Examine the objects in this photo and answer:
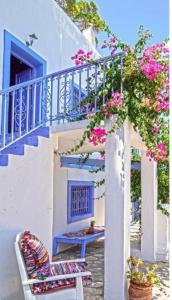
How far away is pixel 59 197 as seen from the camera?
1018 cm

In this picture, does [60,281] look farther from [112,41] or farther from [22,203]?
[112,41]

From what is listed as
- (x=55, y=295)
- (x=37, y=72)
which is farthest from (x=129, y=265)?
(x=37, y=72)

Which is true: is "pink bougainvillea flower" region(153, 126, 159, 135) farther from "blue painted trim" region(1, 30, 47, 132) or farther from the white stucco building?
"blue painted trim" region(1, 30, 47, 132)

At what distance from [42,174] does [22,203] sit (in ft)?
2.99

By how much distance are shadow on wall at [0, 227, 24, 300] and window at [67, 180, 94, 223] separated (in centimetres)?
546

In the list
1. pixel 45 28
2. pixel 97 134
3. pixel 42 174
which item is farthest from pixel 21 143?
pixel 45 28

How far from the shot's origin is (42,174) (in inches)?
249

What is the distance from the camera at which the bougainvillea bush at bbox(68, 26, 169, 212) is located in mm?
5809

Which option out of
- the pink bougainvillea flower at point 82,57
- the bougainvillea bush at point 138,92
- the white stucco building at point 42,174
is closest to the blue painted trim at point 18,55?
the white stucco building at point 42,174

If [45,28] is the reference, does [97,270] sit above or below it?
below

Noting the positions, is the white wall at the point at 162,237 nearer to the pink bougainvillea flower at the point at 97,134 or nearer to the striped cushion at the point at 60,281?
the pink bougainvillea flower at the point at 97,134

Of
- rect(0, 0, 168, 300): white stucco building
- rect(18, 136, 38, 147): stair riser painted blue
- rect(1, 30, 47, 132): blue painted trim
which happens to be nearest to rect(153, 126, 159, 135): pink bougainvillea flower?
rect(0, 0, 168, 300): white stucco building

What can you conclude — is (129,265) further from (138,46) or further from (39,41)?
(39,41)

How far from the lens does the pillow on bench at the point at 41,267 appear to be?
469 centimetres
